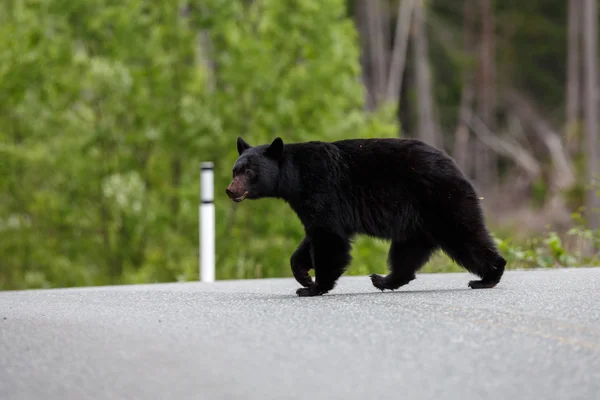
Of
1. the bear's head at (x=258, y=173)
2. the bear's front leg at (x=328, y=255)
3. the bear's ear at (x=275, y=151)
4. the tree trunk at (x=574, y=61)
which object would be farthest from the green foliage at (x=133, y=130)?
the tree trunk at (x=574, y=61)

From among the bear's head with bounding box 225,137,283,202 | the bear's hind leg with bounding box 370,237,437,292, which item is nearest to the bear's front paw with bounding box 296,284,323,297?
the bear's hind leg with bounding box 370,237,437,292

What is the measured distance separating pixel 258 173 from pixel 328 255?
0.89 metres

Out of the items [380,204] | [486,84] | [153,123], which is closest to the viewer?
[380,204]

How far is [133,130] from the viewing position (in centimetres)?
1609

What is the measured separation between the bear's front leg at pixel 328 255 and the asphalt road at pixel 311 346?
0.18 meters

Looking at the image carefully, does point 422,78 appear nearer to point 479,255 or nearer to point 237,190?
point 237,190

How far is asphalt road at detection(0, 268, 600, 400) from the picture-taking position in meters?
3.70

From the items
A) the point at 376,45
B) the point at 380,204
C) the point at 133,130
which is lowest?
the point at 380,204

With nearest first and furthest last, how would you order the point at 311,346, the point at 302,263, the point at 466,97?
the point at 311,346, the point at 302,263, the point at 466,97

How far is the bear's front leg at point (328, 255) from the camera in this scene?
6.79 m

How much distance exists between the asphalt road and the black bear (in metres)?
0.30

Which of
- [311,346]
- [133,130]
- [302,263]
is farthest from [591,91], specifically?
[311,346]

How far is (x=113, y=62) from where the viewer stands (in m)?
15.8

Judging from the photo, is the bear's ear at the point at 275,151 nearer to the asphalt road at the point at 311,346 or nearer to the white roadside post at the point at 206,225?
the asphalt road at the point at 311,346
